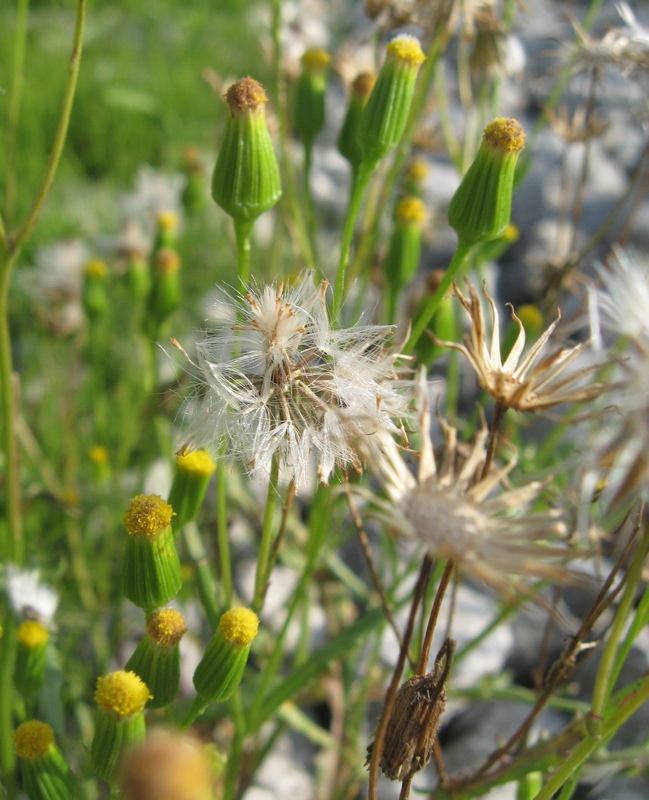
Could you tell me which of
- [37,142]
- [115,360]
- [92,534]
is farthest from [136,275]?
[37,142]

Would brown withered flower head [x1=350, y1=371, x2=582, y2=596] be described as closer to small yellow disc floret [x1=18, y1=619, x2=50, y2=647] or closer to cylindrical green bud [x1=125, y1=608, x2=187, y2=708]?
cylindrical green bud [x1=125, y1=608, x2=187, y2=708]

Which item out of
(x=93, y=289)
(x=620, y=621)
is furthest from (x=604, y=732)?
(x=93, y=289)

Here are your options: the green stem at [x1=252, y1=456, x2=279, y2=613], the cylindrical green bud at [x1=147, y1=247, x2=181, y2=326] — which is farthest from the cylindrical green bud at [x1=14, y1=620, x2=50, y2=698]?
the cylindrical green bud at [x1=147, y1=247, x2=181, y2=326]

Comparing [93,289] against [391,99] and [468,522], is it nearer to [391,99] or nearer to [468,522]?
[391,99]

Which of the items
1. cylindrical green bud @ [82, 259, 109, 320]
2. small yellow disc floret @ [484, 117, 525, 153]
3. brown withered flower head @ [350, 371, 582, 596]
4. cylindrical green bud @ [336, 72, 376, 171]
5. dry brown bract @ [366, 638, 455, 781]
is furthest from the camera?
cylindrical green bud @ [82, 259, 109, 320]

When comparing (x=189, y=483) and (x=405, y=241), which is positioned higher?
A: (x=405, y=241)

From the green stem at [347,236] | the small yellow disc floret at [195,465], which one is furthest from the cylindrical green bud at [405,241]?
the small yellow disc floret at [195,465]

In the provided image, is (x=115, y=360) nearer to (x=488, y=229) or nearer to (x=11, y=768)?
(x=11, y=768)
